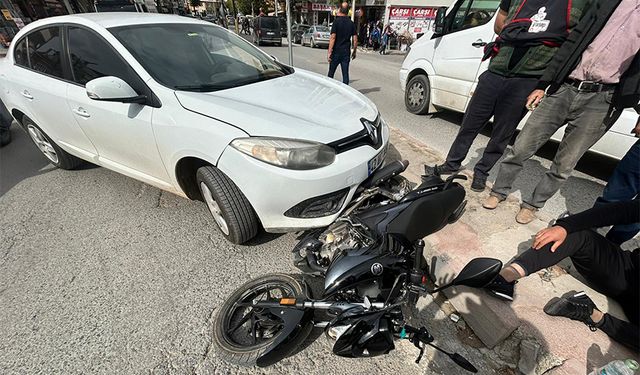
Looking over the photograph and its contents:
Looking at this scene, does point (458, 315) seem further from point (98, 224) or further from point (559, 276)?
point (98, 224)

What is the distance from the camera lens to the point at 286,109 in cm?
212

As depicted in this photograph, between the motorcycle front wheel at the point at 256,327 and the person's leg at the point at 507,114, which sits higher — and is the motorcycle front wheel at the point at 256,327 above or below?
below

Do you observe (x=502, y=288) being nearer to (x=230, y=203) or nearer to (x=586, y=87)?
(x=586, y=87)

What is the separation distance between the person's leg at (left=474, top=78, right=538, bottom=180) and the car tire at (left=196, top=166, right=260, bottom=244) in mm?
2246

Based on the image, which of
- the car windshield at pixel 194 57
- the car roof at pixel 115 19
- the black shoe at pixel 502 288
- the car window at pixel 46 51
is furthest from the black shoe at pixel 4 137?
the black shoe at pixel 502 288

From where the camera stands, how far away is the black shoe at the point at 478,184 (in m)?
2.79

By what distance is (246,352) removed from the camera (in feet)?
5.01

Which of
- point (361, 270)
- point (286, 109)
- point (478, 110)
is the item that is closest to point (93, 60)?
point (286, 109)

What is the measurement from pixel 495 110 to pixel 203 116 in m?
2.49

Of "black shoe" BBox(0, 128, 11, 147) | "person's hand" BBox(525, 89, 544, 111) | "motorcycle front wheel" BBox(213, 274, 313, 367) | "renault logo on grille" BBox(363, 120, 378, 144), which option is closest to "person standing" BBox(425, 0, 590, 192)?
"person's hand" BBox(525, 89, 544, 111)

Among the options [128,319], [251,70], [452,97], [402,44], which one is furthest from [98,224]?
[402,44]

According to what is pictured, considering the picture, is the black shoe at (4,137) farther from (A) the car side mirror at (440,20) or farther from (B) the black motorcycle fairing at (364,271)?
(A) the car side mirror at (440,20)

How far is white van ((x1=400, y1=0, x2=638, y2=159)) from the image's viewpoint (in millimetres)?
3922

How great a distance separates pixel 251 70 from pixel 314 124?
1.23m
